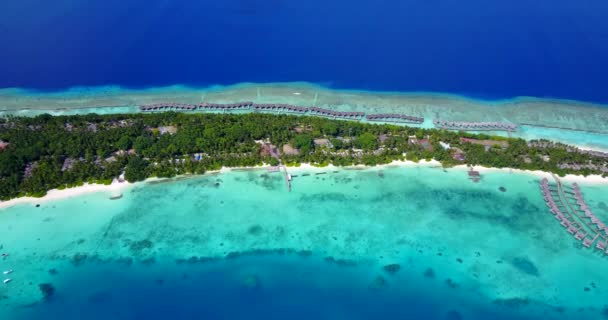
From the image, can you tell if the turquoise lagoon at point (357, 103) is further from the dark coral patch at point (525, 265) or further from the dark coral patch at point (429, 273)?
the dark coral patch at point (429, 273)

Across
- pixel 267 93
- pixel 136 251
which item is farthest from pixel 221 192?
pixel 267 93

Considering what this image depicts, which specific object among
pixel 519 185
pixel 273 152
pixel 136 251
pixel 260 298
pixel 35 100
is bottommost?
pixel 260 298

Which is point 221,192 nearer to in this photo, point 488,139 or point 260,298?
point 260,298

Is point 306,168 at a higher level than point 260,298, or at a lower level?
higher

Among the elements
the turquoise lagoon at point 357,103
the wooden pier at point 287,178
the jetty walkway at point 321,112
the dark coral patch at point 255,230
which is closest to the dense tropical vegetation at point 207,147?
the wooden pier at point 287,178

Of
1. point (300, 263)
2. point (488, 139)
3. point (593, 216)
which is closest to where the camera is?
point (300, 263)

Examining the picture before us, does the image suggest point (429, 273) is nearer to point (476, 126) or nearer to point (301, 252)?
point (301, 252)

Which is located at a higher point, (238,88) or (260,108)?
(238,88)

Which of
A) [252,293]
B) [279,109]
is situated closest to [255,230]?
[252,293]
